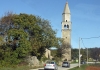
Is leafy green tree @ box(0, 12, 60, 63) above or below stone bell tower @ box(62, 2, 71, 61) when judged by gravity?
below

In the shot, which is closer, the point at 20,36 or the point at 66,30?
the point at 20,36

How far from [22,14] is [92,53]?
342 feet

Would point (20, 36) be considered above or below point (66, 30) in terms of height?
below

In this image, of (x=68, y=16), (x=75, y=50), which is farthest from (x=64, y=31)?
(x=75, y=50)

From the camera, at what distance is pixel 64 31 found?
118438 millimetres

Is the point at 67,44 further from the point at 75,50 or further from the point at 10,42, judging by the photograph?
the point at 10,42

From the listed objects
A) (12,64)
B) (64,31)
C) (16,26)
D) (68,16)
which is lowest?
(12,64)

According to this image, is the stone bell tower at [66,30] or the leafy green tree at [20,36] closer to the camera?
the leafy green tree at [20,36]

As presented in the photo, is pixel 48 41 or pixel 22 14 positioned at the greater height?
pixel 22 14

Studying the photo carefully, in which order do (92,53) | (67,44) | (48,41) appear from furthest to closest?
(92,53) → (67,44) → (48,41)

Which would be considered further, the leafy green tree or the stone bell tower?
the stone bell tower

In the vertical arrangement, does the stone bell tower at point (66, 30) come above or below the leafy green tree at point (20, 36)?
above

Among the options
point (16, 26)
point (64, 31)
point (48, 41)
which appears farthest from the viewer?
point (64, 31)

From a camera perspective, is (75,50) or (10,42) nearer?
(10,42)
